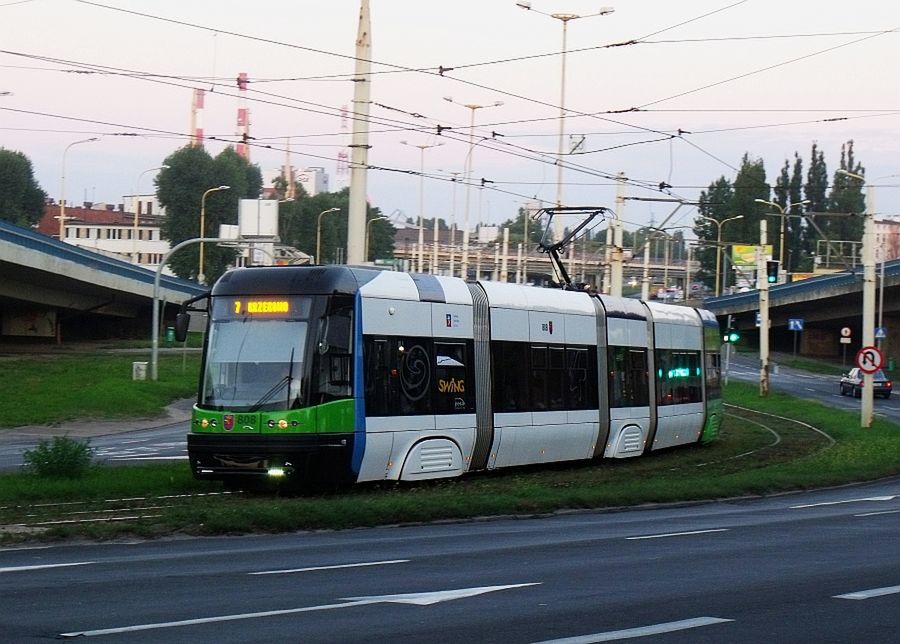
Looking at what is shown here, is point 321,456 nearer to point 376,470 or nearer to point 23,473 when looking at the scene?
point 376,470

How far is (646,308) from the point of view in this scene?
31.2 meters

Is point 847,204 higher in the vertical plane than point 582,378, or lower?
higher

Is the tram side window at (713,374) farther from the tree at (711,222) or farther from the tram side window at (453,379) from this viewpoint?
the tree at (711,222)

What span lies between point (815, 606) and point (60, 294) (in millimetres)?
60493

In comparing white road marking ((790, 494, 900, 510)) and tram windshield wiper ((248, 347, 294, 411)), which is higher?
tram windshield wiper ((248, 347, 294, 411))

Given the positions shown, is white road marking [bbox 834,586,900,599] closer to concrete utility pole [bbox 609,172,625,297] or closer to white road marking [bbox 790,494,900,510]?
white road marking [bbox 790,494,900,510]

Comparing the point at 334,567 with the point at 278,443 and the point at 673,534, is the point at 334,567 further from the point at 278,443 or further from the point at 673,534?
the point at 278,443

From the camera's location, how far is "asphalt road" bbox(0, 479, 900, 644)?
819 cm

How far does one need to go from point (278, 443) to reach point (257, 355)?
4.56 feet

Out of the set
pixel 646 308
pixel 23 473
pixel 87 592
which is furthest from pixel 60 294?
pixel 87 592

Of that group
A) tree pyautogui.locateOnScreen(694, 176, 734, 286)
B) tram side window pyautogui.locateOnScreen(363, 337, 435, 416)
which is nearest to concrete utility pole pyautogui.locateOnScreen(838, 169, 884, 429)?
tram side window pyautogui.locateOnScreen(363, 337, 435, 416)

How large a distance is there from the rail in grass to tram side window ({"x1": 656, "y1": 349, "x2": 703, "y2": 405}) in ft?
12.7

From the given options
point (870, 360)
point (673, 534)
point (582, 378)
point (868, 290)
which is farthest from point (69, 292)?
point (673, 534)

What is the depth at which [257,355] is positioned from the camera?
2016 centimetres
